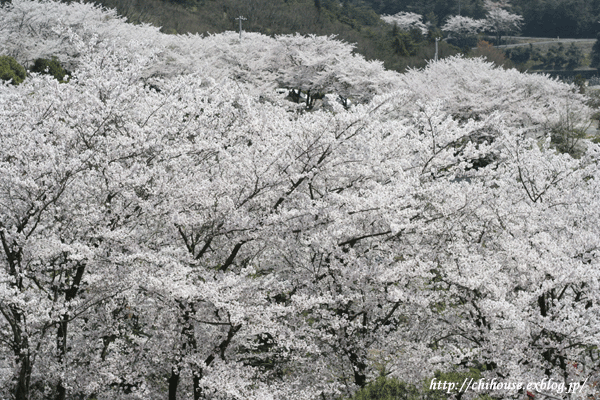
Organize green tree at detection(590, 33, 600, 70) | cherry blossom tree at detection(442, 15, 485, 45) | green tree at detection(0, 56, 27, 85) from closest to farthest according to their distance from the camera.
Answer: green tree at detection(0, 56, 27, 85)
green tree at detection(590, 33, 600, 70)
cherry blossom tree at detection(442, 15, 485, 45)

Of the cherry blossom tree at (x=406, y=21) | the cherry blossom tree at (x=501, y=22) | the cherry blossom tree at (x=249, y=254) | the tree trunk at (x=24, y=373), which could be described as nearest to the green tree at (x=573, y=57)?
the cherry blossom tree at (x=501, y=22)

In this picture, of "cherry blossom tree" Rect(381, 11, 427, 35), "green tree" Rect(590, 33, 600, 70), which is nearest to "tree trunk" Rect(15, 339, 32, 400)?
"cherry blossom tree" Rect(381, 11, 427, 35)

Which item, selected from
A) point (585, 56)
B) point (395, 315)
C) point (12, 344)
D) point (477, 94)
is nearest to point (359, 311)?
point (395, 315)

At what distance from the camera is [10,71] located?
18172mm

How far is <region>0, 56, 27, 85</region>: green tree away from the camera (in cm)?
1795

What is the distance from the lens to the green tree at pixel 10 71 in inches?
707

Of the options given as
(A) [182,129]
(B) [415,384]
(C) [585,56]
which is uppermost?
(C) [585,56]

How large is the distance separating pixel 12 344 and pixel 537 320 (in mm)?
6346

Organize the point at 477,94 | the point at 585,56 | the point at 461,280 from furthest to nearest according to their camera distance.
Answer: the point at 585,56, the point at 477,94, the point at 461,280

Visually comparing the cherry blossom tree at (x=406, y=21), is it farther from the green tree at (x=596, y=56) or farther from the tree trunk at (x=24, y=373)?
the tree trunk at (x=24, y=373)

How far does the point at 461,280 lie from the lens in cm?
614

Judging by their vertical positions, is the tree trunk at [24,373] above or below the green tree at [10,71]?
below

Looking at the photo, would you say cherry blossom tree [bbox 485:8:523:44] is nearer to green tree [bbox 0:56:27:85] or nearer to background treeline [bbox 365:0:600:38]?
background treeline [bbox 365:0:600:38]

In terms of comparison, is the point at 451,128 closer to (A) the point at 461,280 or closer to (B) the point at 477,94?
(A) the point at 461,280
